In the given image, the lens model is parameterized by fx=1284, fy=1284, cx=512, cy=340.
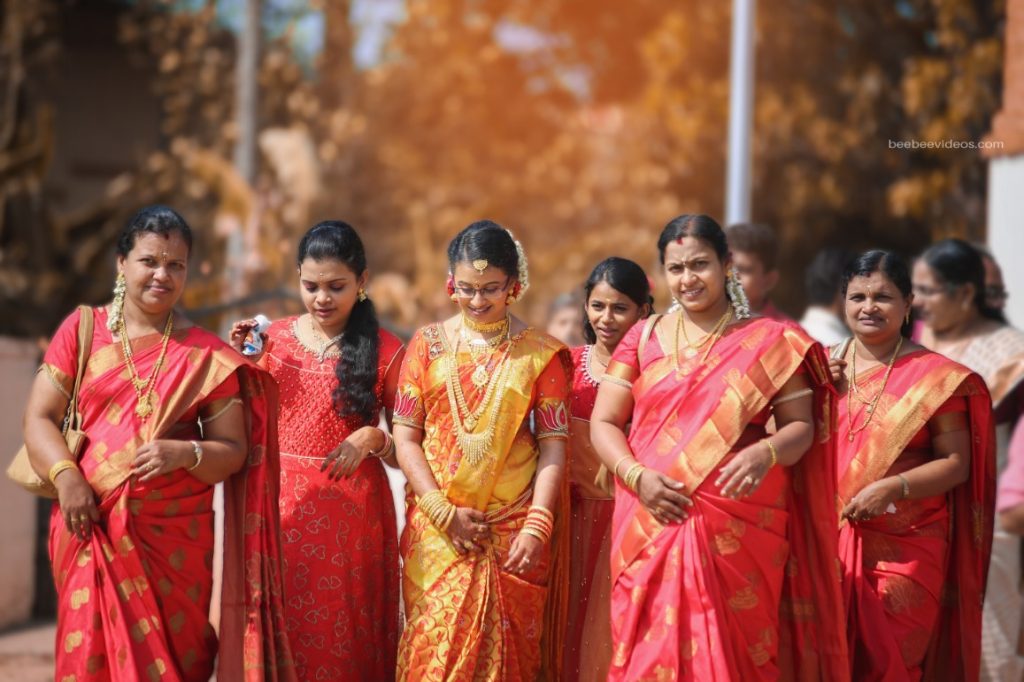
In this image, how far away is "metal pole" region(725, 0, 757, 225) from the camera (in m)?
9.77

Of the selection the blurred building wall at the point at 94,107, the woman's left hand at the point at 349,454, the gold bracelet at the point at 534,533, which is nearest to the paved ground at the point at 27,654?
the woman's left hand at the point at 349,454

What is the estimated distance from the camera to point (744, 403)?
14.7ft

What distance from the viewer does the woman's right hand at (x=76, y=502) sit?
4.43 meters

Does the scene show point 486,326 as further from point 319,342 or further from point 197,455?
point 197,455

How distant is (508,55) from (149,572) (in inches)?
737

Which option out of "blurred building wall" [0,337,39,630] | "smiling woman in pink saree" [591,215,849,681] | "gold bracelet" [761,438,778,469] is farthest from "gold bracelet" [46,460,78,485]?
"blurred building wall" [0,337,39,630]

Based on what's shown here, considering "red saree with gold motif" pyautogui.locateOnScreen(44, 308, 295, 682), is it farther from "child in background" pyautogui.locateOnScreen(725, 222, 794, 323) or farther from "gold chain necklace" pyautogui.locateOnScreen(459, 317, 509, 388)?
"child in background" pyautogui.locateOnScreen(725, 222, 794, 323)

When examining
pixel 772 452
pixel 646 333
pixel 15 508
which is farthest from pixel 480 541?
pixel 15 508

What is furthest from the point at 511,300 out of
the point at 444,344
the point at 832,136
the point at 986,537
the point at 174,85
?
the point at 174,85

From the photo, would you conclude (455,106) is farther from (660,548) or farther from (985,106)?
(660,548)

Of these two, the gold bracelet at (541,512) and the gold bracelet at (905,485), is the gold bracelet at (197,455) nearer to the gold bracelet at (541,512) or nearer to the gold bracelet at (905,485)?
the gold bracelet at (541,512)

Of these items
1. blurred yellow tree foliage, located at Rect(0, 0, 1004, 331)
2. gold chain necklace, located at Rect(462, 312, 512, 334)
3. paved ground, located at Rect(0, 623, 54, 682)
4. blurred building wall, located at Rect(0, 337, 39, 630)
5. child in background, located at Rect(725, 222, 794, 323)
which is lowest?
paved ground, located at Rect(0, 623, 54, 682)

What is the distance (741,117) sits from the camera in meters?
9.99

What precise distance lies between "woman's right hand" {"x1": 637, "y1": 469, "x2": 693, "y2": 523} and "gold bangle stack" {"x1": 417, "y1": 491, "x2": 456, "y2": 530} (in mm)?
678
